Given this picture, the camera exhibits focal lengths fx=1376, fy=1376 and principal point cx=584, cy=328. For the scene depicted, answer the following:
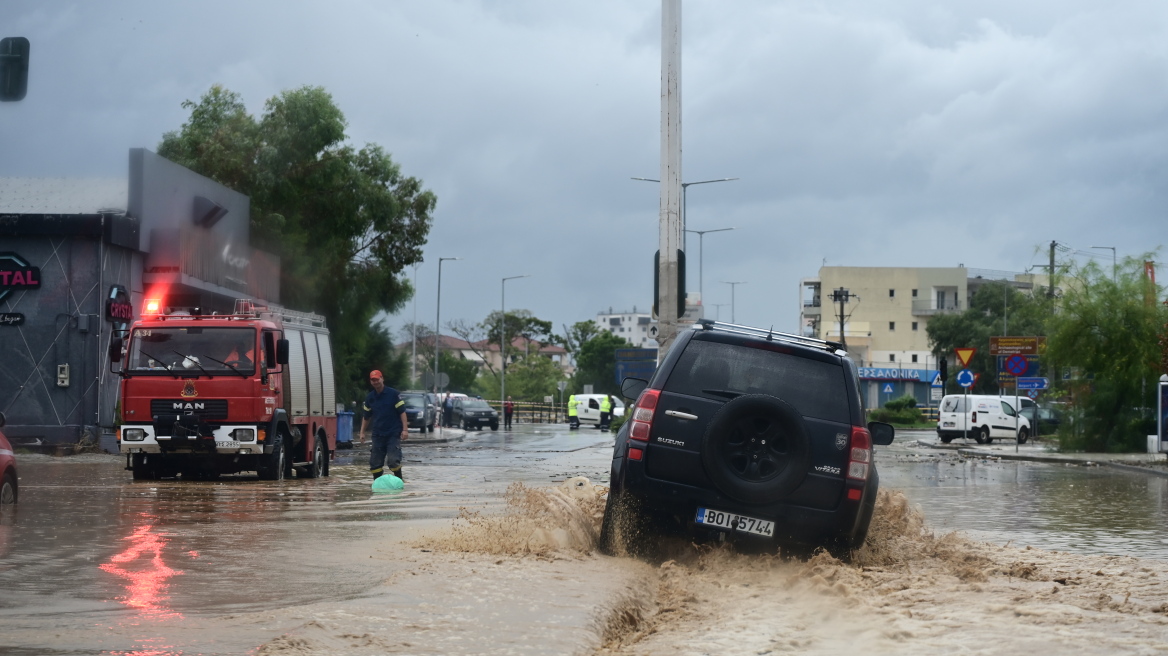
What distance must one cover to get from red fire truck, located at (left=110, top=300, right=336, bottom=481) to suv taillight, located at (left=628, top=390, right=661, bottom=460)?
11.3m

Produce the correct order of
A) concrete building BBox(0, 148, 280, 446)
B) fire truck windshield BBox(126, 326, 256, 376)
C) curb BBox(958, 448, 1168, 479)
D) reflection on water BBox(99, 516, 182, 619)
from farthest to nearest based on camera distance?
1. concrete building BBox(0, 148, 280, 446)
2. curb BBox(958, 448, 1168, 479)
3. fire truck windshield BBox(126, 326, 256, 376)
4. reflection on water BBox(99, 516, 182, 619)

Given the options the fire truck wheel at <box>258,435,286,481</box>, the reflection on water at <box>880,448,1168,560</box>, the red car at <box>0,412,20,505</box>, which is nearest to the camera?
the reflection on water at <box>880,448,1168,560</box>

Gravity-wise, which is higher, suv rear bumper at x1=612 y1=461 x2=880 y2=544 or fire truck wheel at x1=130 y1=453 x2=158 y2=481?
suv rear bumper at x1=612 y1=461 x2=880 y2=544

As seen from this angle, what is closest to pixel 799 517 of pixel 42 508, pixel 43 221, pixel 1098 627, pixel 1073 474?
pixel 1098 627

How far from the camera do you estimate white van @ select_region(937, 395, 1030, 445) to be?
46.0 m

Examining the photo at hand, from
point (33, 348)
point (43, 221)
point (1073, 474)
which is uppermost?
point (43, 221)

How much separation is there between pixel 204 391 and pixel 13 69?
7739mm

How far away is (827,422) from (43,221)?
82.7 feet

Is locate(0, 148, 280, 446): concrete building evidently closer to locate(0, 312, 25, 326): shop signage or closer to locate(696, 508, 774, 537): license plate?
locate(0, 312, 25, 326): shop signage

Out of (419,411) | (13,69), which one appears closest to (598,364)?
(419,411)

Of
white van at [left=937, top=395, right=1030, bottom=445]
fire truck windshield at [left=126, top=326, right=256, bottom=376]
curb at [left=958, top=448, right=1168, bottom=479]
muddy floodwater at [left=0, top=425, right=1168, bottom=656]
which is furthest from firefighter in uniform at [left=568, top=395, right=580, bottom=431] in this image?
muddy floodwater at [left=0, top=425, right=1168, bottom=656]

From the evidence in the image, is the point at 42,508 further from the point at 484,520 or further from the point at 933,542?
the point at 933,542

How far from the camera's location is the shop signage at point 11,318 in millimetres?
30328

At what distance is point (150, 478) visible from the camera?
2064cm
